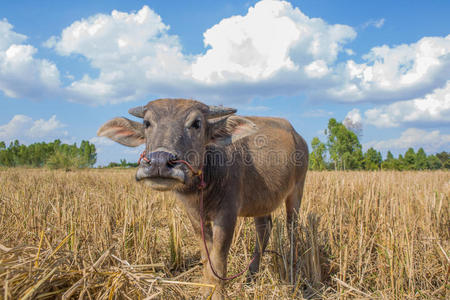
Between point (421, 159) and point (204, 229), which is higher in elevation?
point (421, 159)

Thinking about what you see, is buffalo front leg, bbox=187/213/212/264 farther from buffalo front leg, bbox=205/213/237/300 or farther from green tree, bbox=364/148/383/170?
green tree, bbox=364/148/383/170

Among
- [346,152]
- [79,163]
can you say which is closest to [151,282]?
[79,163]

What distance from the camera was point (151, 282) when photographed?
75.1 inches

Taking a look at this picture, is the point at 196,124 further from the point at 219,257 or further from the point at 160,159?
the point at 219,257

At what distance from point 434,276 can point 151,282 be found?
3.03 m

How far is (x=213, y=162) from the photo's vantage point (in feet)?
9.76

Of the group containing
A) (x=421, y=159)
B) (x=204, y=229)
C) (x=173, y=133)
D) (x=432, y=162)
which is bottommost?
(x=204, y=229)

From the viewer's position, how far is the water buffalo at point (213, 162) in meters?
2.24

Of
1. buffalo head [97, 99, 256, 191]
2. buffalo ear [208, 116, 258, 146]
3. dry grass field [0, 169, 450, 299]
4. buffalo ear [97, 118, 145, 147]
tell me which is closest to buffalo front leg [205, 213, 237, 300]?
dry grass field [0, 169, 450, 299]

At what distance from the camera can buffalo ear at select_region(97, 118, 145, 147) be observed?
9.56 ft

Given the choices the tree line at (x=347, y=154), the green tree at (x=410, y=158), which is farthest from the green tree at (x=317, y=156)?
the green tree at (x=410, y=158)

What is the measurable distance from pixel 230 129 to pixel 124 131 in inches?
42.1

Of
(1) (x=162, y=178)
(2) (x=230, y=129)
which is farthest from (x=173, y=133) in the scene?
(2) (x=230, y=129)

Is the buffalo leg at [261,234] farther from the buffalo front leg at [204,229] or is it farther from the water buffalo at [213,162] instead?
the buffalo front leg at [204,229]
